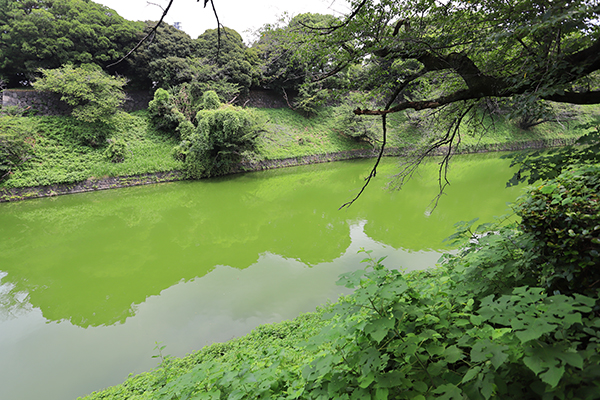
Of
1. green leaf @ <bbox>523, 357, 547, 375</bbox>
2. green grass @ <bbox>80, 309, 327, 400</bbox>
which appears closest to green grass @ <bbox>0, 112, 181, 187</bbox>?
green grass @ <bbox>80, 309, 327, 400</bbox>

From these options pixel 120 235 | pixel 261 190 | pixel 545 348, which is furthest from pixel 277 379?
Result: pixel 261 190

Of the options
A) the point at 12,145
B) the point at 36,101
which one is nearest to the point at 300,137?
the point at 12,145

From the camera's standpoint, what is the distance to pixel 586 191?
1.08 m

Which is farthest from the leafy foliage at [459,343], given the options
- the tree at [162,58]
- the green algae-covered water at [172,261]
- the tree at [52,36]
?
the tree at [52,36]

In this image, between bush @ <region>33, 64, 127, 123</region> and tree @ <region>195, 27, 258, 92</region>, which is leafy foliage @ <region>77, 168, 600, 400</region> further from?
tree @ <region>195, 27, 258, 92</region>

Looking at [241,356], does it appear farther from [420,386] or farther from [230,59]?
[230,59]

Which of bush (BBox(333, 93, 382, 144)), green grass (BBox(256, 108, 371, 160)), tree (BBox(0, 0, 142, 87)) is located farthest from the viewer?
bush (BBox(333, 93, 382, 144))

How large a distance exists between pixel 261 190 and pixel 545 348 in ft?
30.4

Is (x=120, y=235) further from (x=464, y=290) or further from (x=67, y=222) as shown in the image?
(x=464, y=290)

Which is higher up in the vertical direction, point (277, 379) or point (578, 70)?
point (578, 70)

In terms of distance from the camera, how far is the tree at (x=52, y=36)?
11.6 m

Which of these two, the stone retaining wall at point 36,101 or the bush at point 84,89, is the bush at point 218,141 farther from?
the stone retaining wall at point 36,101

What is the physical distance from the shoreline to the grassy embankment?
0.59 ft

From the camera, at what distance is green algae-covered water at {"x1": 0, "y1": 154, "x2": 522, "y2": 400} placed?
3.15 meters
